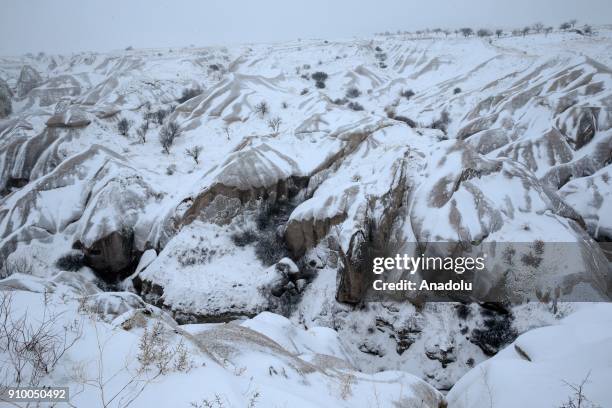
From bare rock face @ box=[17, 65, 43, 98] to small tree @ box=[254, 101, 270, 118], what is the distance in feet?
131

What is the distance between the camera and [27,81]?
49.8 metres

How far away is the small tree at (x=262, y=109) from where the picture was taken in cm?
3083

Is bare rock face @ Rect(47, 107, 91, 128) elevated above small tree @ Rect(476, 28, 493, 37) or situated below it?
below

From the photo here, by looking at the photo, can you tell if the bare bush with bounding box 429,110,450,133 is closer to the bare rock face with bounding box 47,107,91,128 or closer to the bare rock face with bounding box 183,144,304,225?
the bare rock face with bounding box 183,144,304,225

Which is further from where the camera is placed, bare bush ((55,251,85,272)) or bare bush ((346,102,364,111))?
bare bush ((346,102,364,111))

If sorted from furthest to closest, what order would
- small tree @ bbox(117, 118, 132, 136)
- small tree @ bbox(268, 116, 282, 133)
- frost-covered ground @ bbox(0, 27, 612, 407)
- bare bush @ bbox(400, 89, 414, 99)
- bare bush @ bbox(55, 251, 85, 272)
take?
bare bush @ bbox(400, 89, 414, 99)
small tree @ bbox(117, 118, 132, 136)
small tree @ bbox(268, 116, 282, 133)
bare bush @ bbox(55, 251, 85, 272)
frost-covered ground @ bbox(0, 27, 612, 407)

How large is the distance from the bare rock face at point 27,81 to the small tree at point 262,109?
131 ft

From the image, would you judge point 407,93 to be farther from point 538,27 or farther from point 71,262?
point 538,27

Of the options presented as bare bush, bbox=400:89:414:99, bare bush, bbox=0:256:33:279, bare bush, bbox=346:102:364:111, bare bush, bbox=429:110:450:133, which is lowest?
bare bush, bbox=0:256:33:279

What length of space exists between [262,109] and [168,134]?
9.19 m

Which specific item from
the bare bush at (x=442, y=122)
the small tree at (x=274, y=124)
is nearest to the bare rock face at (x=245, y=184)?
the small tree at (x=274, y=124)

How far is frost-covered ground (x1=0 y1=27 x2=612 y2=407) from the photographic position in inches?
137

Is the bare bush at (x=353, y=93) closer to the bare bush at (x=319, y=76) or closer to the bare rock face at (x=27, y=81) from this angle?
the bare bush at (x=319, y=76)

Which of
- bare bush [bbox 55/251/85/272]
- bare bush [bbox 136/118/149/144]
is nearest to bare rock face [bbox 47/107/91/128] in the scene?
bare bush [bbox 136/118/149/144]
